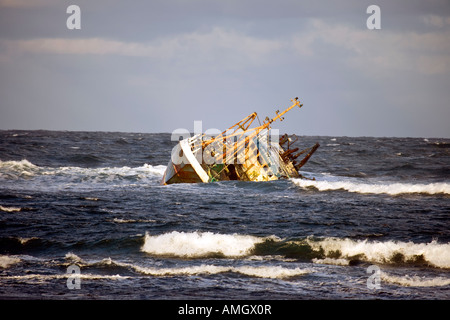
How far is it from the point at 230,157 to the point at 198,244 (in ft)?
46.5

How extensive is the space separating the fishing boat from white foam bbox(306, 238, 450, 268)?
13425mm

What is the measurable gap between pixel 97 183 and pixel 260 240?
58.9ft

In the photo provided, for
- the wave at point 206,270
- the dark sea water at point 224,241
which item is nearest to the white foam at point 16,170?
the dark sea water at point 224,241

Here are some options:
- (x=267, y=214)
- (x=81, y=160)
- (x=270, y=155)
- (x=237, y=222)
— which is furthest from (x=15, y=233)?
(x=81, y=160)

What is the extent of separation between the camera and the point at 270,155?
31.7m

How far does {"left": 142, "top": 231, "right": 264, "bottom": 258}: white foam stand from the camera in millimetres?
16641

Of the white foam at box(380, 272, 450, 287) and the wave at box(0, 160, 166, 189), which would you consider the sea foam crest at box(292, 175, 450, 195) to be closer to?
the wave at box(0, 160, 166, 189)

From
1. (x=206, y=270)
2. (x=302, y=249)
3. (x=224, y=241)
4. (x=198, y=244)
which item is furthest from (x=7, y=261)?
(x=302, y=249)

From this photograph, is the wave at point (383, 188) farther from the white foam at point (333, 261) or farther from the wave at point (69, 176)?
the white foam at point (333, 261)

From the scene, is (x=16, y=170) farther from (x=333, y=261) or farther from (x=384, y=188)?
(x=333, y=261)

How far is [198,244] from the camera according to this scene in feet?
56.5

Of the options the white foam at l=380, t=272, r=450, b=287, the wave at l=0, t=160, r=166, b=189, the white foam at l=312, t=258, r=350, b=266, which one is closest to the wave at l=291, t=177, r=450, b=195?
the wave at l=0, t=160, r=166, b=189
